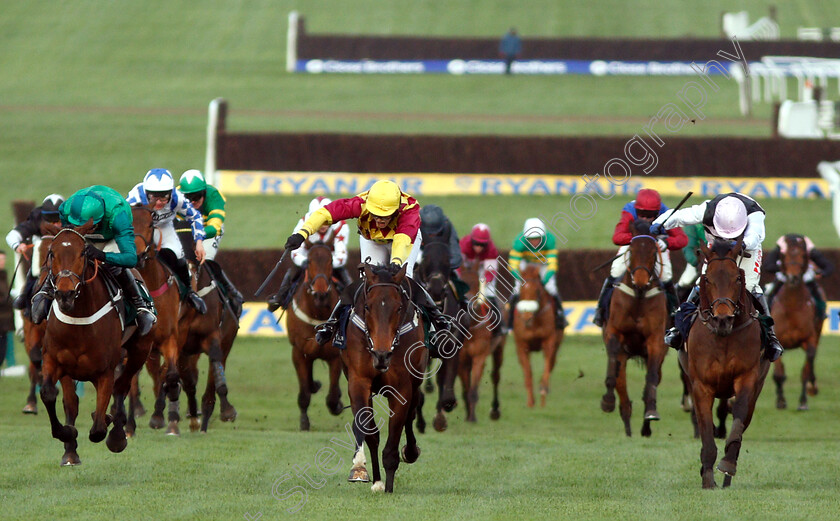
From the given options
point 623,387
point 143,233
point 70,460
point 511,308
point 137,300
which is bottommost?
point 70,460

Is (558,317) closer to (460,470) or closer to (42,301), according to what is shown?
(460,470)

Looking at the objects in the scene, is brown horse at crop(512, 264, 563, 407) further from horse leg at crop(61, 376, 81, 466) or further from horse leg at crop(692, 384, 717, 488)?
horse leg at crop(61, 376, 81, 466)

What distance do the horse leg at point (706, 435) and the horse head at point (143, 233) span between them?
168 inches

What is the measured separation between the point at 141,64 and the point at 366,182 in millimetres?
17833

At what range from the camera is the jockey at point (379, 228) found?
8.28 m

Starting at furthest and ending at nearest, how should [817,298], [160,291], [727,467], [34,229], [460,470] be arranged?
[817,298] → [34,229] → [160,291] → [460,470] → [727,467]

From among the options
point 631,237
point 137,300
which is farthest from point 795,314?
point 137,300

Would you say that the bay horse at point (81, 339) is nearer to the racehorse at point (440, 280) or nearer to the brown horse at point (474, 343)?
the racehorse at point (440, 280)

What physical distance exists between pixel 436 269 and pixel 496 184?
13.9 m

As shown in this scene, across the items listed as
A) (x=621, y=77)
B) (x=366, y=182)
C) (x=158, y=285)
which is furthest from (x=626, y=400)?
(x=621, y=77)

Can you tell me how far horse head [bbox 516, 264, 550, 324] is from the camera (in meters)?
14.2

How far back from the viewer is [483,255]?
44.3 ft

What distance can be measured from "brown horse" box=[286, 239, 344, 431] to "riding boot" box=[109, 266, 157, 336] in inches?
108

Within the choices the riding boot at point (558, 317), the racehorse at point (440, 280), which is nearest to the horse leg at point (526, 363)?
the riding boot at point (558, 317)
